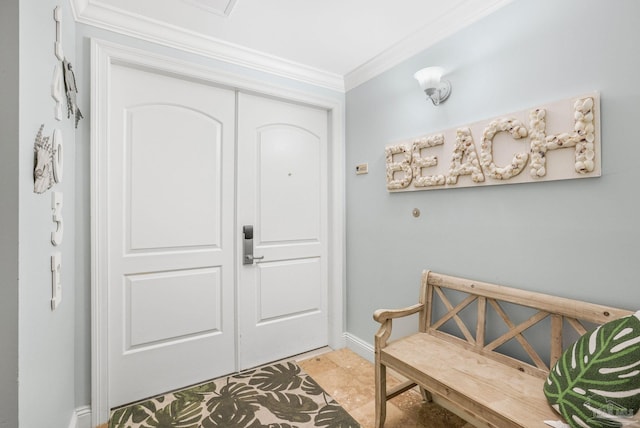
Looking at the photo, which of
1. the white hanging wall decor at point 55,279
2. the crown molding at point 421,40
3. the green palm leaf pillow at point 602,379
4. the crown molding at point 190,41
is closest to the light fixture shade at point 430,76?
the crown molding at point 421,40

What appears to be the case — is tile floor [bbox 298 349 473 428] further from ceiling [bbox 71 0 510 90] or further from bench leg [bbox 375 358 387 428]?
ceiling [bbox 71 0 510 90]

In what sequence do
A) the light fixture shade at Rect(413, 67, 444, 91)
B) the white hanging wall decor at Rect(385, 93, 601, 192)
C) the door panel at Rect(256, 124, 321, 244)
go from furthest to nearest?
the door panel at Rect(256, 124, 321, 244) < the light fixture shade at Rect(413, 67, 444, 91) < the white hanging wall decor at Rect(385, 93, 601, 192)

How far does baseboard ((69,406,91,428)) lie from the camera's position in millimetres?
1761

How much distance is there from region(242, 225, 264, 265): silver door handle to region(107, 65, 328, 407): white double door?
22 mm

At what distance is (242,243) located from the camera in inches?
93.4

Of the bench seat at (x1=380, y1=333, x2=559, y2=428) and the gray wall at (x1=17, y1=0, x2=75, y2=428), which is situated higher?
the gray wall at (x1=17, y1=0, x2=75, y2=428)

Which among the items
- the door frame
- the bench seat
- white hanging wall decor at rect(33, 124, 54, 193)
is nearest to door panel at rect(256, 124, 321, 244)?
the door frame

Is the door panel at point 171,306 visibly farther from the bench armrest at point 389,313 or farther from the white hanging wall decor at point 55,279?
the bench armrest at point 389,313

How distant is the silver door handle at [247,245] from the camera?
7.75ft

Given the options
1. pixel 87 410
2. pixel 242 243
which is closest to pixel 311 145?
pixel 242 243

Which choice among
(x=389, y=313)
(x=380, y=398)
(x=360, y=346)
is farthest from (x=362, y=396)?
(x=389, y=313)

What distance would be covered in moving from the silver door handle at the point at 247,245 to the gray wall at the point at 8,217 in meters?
1.51

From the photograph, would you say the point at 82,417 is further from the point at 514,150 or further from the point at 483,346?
the point at 514,150

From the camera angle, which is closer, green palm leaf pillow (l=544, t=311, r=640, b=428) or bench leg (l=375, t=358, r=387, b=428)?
green palm leaf pillow (l=544, t=311, r=640, b=428)
